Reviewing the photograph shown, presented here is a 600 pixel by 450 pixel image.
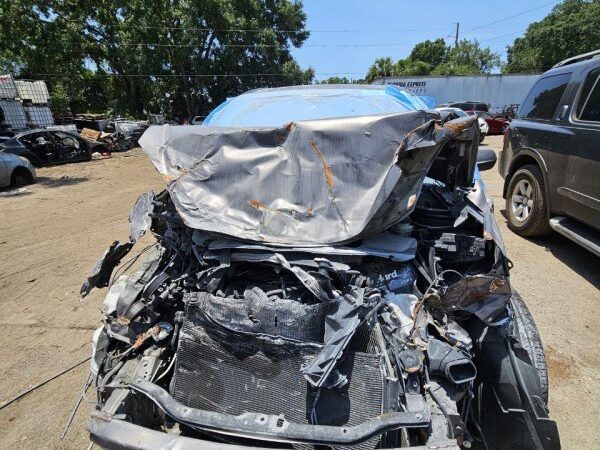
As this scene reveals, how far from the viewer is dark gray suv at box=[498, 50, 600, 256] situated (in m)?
3.95

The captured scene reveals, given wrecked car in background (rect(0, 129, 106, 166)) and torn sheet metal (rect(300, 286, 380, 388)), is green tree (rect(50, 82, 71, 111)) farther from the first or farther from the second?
torn sheet metal (rect(300, 286, 380, 388))

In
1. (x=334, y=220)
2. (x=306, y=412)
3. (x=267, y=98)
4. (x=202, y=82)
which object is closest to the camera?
(x=306, y=412)

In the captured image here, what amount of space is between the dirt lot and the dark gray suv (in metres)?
0.51

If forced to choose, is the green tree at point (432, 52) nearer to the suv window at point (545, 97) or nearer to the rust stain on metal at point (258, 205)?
the suv window at point (545, 97)

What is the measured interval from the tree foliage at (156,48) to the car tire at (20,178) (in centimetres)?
1280

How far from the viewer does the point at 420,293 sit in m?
2.22

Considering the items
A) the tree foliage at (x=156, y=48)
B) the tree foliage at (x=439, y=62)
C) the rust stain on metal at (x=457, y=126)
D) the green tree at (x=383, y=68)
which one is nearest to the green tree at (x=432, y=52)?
the tree foliage at (x=439, y=62)

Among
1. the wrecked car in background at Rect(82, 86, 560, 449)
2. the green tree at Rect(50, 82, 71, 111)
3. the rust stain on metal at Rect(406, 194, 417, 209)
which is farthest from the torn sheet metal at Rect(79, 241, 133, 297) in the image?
the green tree at Rect(50, 82, 71, 111)

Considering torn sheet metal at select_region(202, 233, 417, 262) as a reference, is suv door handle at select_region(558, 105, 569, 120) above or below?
above

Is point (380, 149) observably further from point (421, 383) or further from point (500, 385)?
point (500, 385)

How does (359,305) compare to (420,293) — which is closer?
(359,305)

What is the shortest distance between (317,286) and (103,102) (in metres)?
35.2

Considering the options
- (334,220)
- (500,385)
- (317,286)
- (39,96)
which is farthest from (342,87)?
(39,96)

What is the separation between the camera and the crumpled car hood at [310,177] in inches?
83.4
